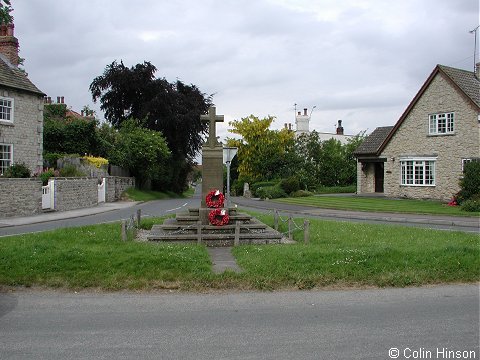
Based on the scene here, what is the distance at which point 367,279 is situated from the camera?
27.9 feet

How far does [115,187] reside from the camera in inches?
1409

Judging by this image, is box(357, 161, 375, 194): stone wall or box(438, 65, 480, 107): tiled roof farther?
box(357, 161, 375, 194): stone wall

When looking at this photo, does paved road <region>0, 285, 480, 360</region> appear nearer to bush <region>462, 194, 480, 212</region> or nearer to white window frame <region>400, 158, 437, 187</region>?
bush <region>462, 194, 480, 212</region>

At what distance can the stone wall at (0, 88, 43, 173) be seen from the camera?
2808 cm

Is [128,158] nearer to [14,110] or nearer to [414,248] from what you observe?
[14,110]

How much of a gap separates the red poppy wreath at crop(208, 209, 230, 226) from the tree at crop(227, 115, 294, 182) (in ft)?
108

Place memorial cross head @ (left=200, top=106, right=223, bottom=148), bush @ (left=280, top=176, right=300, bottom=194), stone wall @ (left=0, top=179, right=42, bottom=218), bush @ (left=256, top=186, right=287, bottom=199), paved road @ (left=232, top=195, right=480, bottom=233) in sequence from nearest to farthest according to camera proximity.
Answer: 1. memorial cross head @ (left=200, top=106, right=223, bottom=148)
2. paved road @ (left=232, top=195, right=480, bottom=233)
3. stone wall @ (left=0, top=179, right=42, bottom=218)
4. bush @ (left=256, top=186, right=287, bottom=199)
5. bush @ (left=280, top=176, right=300, bottom=194)

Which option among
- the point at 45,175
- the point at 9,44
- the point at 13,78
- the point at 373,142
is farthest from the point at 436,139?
the point at 9,44

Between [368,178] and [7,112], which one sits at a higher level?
[7,112]

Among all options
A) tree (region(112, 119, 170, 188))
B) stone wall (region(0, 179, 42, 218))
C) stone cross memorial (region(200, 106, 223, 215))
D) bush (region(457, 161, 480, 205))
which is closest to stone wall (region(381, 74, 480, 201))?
bush (region(457, 161, 480, 205))

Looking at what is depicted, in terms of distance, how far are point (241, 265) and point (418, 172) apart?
1094 inches

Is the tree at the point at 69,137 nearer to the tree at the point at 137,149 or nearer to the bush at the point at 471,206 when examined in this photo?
the tree at the point at 137,149

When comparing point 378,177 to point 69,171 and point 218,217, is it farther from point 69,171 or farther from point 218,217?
point 218,217

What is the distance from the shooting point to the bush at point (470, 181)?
1031 inches
